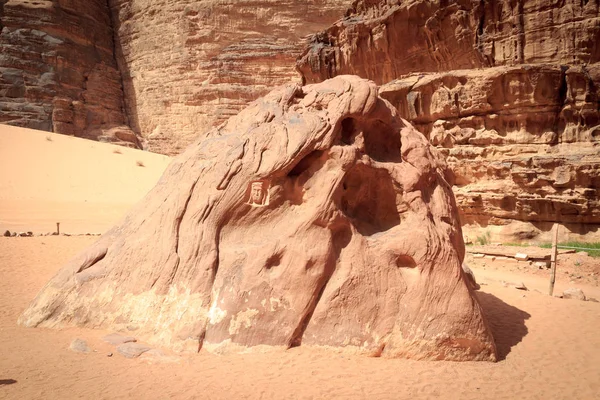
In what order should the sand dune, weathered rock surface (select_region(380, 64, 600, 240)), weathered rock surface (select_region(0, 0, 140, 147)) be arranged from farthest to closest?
weathered rock surface (select_region(0, 0, 140, 147))
the sand dune
weathered rock surface (select_region(380, 64, 600, 240))

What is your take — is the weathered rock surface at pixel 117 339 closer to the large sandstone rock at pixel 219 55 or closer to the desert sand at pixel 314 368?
the desert sand at pixel 314 368

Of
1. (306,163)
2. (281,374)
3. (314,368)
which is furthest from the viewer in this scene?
(306,163)

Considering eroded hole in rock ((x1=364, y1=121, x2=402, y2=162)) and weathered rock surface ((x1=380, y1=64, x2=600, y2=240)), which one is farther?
weathered rock surface ((x1=380, y1=64, x2=600, y2=240))

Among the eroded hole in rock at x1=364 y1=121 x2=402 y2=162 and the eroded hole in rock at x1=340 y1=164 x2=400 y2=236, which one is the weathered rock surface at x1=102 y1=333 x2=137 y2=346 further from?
the eroded hole in rock at x1=364 y1=121 x2=402 y2=162

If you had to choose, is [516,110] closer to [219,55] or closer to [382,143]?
[382,143]

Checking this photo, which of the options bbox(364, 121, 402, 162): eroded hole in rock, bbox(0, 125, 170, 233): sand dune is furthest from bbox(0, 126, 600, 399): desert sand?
bbox(0, 125, 170, 233): sand dune

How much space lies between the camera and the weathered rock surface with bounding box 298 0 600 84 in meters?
10.8

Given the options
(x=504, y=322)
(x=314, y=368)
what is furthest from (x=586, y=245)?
(x=314, y=368)

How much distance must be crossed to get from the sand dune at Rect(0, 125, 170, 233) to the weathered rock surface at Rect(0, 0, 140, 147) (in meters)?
4.63

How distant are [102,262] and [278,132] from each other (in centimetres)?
236

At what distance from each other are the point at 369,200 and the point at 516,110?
7.62 metres

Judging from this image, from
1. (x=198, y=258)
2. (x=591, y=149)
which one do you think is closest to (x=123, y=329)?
(x=198, y=258)

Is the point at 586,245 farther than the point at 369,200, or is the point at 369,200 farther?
the point at 586,245

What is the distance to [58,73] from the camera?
27.6 meters
